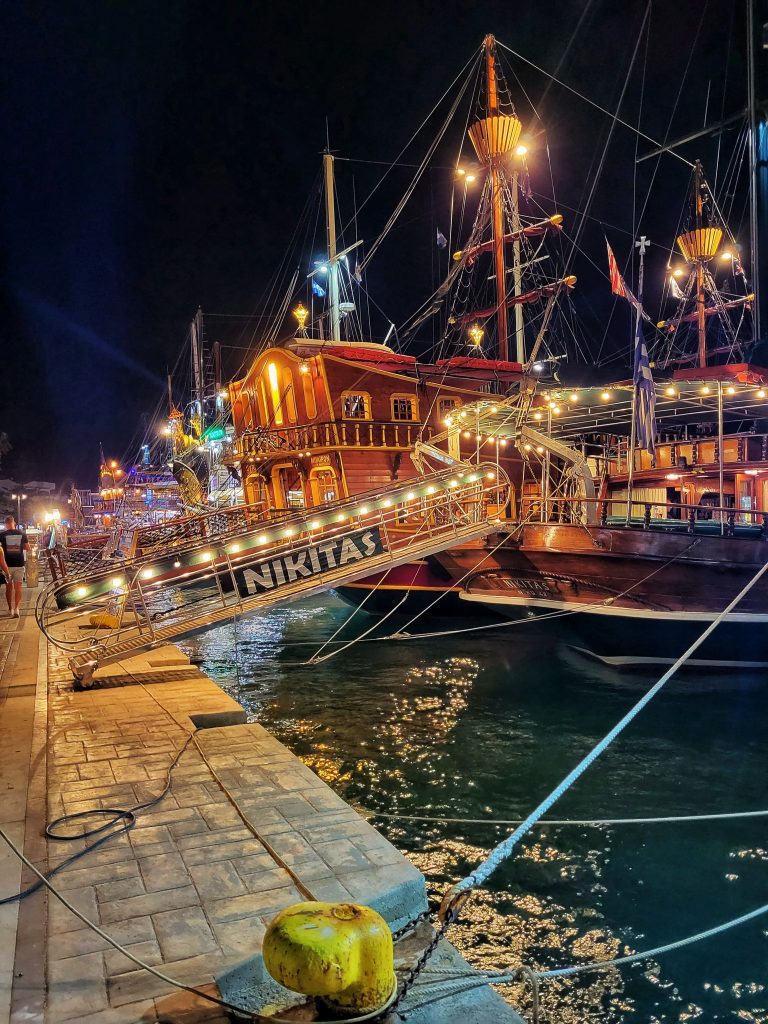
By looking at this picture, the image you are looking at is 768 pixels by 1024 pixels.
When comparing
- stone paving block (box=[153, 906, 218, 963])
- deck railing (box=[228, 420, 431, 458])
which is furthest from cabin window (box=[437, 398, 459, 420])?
stone paving block (box=[153, 906, 218, 963])

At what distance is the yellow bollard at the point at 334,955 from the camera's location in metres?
2.98

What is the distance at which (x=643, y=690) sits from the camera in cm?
1280

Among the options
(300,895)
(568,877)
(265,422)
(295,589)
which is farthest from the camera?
(265,422)

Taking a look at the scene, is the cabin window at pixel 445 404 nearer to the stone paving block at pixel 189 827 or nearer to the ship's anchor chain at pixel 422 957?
the stone paving block at pixel 189 827

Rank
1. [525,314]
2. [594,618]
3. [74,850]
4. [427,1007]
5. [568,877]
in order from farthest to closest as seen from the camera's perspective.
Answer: [525,314], [594,618], [568,877], [74,850], [427,1007]

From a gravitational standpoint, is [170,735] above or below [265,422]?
below

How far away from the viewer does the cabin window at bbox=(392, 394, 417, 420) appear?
26109mm

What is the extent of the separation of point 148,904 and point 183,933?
476 mm

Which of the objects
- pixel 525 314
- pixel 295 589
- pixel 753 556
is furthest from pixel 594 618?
pixel 525 314

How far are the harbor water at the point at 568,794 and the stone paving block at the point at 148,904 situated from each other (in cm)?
170

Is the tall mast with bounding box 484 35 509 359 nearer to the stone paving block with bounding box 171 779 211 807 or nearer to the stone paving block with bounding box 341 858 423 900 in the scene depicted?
the stone paving block with bounding box 171 779 211 807

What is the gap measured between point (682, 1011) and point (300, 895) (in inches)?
112

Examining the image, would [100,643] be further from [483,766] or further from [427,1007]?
[427,1007]

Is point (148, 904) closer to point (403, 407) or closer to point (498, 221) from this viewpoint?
point (403, 407)
